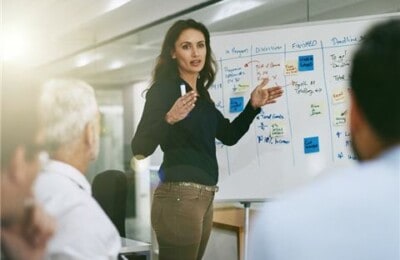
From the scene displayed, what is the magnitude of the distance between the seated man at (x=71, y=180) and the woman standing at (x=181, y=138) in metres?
0.64

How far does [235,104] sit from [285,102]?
0.81ft

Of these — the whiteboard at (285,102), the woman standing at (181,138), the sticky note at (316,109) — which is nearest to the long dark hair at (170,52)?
the woman standing at (181,138)

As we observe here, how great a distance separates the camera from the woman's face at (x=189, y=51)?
244 cm

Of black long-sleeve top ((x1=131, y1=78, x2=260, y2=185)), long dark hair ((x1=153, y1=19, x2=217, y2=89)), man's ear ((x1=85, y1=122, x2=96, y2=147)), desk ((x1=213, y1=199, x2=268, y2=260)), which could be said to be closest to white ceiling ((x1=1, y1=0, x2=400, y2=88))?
long dark hair ((x1=153, y1=19, x2=217, y2=89))

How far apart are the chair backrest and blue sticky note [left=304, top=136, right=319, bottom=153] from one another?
0.90 metres

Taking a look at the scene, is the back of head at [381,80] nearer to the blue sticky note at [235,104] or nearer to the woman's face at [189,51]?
the woman's face at [189,51]

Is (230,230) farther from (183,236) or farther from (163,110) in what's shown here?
(163,110)

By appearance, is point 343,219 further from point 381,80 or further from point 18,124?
point 18,124

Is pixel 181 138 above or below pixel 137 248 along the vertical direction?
above

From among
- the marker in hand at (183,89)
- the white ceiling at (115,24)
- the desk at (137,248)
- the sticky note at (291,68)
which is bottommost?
the desk at (137,248)

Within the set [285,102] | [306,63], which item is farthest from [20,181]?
[306,63]

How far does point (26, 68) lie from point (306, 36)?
1.44 metres

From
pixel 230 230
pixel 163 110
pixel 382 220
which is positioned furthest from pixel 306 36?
pixel 382 220

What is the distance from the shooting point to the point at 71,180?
1.64m
